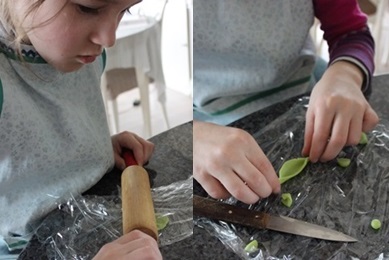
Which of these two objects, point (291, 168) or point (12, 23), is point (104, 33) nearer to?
point (12, 23)

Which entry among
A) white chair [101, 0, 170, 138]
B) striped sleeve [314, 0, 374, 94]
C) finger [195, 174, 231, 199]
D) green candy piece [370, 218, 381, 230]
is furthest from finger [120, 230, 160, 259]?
white chair [101, 0, 170, 138]

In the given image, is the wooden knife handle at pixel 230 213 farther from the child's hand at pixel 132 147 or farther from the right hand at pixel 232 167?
the child's hand at pixel 132 147

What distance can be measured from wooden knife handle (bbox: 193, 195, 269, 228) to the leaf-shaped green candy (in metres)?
0.08

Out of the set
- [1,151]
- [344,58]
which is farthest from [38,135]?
[344,58]

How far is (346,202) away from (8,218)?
0.39 metres

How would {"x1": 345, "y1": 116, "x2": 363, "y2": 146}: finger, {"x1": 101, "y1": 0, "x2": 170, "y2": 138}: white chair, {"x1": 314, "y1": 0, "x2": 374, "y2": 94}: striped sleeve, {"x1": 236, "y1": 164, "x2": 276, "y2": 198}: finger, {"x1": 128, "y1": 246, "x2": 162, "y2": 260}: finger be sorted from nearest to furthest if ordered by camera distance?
{"x1": 128, "y1": 246, "x2": 162, "y2": 260}: finger, {"x1": 236, "y1": 164, "x2": 276, "y2": 198}: finger, {"x1": 345, "y1": 116, "x2": 363, "y2": 146}: finger, {"x1": 314, "y1": 0, "x2": 374, "y2": 94}: striped sleeve, {"x1": 101, "y1": 0, "x2": 170, "y2": 138}: white chair

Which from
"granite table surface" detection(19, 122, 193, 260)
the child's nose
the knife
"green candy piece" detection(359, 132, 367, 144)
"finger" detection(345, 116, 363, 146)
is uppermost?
the child's nose

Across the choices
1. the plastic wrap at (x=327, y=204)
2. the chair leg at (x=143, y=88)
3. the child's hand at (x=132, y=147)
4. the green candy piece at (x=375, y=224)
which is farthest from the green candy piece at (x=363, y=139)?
the chair leg at (x=143, y=88)

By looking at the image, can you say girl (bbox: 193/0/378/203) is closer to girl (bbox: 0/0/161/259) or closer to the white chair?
girl (bbox: 0/0/161/259)

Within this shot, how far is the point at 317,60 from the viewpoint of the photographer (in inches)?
35.5

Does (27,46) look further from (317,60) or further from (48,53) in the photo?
(317,60)

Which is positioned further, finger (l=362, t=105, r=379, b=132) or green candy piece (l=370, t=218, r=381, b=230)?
finger (l=362, t=105, r=379, b=132)

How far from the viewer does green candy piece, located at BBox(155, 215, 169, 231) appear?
1.66ft

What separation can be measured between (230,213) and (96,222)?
0.15m
